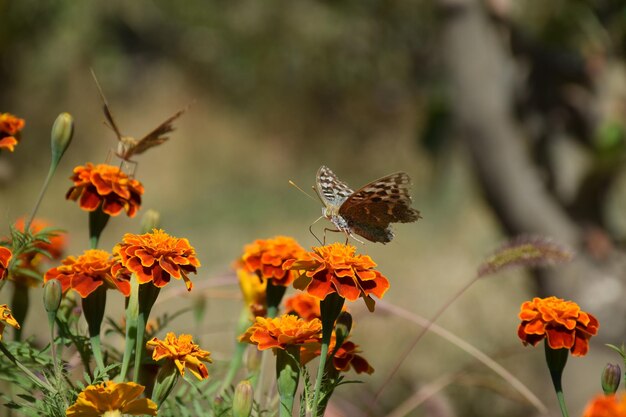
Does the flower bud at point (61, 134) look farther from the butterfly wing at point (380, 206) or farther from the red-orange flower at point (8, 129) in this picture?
the butterfly wing at point (380, 206)

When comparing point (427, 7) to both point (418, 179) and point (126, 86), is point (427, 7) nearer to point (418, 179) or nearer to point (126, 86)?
point (418, 179)

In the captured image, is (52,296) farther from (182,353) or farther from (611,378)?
(611,378)

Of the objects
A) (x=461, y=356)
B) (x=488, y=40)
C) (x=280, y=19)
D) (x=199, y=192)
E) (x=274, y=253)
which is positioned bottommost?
(x=274, y=253)

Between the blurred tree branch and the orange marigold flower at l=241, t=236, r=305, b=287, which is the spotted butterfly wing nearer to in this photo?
the orange marigold flower at l=241, t=236, r=305, b=287

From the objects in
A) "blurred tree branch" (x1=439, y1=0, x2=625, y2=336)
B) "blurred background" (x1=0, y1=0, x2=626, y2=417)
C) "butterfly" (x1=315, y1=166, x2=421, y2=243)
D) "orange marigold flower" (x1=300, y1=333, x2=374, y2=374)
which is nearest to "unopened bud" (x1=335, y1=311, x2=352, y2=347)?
"orange marigold flower" (x1=300, y1=333, x2=374, y2=374)

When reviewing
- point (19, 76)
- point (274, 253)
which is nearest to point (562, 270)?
point (274, 253)

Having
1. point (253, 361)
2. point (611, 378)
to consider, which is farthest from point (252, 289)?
point (611, 378)

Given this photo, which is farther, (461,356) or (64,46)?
(64,46)
